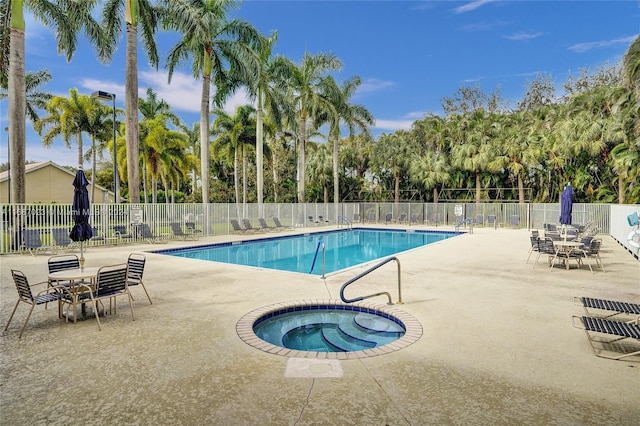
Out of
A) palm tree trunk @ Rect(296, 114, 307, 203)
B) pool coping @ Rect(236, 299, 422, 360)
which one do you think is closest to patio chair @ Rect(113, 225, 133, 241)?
pool coping @ Rect(236, 299, 422, 360)

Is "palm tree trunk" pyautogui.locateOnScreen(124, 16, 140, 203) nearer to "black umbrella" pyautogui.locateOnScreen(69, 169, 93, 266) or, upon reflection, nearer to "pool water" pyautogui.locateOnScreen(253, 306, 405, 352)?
"black umbrella" pyautogui.locateOnScreen(69, 169, 93, 266)

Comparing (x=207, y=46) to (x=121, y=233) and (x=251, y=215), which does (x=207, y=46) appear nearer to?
(x=251, y=215)

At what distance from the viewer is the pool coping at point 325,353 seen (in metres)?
4.25

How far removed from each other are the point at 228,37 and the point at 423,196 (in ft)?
72.3

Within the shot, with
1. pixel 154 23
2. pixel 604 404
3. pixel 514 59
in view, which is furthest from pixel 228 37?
pixel 514 59

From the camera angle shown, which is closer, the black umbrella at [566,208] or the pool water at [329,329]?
the pool water at [329,329]

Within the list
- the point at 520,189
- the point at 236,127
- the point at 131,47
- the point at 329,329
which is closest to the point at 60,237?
the point at 131,47

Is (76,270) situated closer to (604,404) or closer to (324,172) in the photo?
(604,404)

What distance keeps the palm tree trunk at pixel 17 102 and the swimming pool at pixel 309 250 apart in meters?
Result: 6.39

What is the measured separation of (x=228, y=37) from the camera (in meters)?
21.9

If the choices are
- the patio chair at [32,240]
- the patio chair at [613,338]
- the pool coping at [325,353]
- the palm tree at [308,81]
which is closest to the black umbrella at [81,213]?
the pool coping at [325,353]

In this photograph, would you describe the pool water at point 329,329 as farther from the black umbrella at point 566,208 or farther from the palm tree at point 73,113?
the palm tree at point 73,113

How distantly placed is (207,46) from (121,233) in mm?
11311

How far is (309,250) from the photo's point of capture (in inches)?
643
